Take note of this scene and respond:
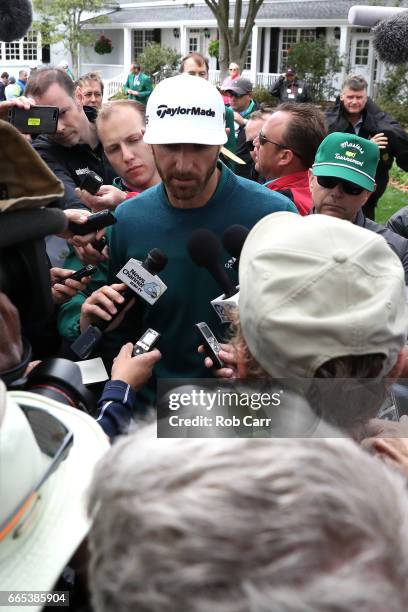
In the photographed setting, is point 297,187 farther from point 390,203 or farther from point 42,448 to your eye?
point 390,203

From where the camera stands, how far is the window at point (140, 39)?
4224cm

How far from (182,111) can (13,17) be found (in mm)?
1155

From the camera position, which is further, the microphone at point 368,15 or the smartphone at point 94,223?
the microphone at point 368,15

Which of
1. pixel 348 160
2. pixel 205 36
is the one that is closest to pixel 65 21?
pixel 205 36

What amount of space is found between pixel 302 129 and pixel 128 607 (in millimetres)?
3165

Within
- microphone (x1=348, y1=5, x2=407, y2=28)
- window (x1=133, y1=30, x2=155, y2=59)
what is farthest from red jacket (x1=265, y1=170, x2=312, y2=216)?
window (x1=133, y1=30, x2=155, y2=59)

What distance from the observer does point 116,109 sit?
3439 millimetres

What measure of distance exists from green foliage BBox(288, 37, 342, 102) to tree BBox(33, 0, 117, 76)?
13.1 metres

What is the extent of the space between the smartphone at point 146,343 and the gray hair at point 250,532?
1.31m

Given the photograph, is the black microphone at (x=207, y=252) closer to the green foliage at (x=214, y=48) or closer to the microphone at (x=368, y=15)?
the microphone at (x=368, y=15)

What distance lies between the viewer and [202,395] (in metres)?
1.70

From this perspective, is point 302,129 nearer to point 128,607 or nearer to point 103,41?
point 128,607

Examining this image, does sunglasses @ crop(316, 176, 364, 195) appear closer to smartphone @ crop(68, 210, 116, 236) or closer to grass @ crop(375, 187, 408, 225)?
smartphone @ crop(68, 210, 116, 236)

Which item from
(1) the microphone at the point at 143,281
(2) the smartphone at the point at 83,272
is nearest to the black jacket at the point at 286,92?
(2) the smartphone at the point at 83,272
